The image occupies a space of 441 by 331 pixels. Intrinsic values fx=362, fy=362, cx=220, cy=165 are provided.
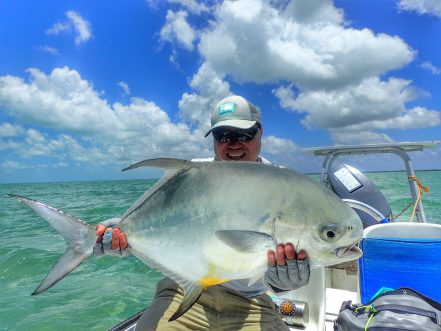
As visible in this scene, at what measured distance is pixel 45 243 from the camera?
10898 millimetres

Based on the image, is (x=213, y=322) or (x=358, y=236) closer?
(x=358, y=236)

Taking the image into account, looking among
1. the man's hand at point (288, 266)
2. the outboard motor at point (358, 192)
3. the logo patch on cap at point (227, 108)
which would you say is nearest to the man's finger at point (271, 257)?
the man's hand at point (288, 266)

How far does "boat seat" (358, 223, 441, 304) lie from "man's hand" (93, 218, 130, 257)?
185cm

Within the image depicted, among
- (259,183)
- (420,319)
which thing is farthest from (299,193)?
(420,319)

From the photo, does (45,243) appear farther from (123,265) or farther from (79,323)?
(79,323)

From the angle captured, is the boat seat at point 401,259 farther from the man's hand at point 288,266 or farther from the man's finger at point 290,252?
the man's finger at point 290,252

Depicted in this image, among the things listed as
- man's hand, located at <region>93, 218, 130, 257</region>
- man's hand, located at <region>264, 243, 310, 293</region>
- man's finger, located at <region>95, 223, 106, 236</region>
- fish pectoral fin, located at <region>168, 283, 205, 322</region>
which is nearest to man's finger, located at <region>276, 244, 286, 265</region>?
man's hand, located at <region>264, 243, 310, 293</region>

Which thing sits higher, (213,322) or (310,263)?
(310,263)

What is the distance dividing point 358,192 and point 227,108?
2.53 metres

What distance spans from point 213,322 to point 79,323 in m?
3.98

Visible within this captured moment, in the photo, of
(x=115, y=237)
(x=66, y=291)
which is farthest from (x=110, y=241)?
(x=66, y=291)

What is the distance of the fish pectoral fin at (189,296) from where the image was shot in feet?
5.38

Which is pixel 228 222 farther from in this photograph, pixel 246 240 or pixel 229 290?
pixel 229 290

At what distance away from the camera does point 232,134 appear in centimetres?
278
